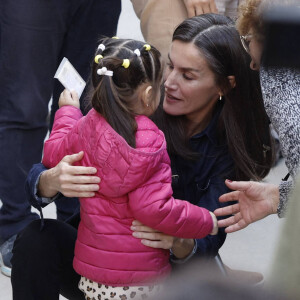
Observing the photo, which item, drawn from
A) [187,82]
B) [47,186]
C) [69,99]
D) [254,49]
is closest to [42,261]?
[47,186]

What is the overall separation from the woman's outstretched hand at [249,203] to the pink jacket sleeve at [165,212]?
0.31ft

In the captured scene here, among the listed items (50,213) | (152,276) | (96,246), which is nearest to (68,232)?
(96,246)

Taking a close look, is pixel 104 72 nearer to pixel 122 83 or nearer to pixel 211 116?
pixel 122 83

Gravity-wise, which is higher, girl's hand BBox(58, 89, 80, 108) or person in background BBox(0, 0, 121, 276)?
girl's hand BBox(58, 89, 80, 108)

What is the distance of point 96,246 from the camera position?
164 cm

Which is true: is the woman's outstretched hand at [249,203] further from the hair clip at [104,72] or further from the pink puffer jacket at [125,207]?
the hair clip at [104,72]

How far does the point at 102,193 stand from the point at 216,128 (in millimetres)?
466

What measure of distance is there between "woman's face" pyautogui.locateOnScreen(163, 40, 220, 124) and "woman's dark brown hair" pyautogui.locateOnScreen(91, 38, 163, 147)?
0.32m

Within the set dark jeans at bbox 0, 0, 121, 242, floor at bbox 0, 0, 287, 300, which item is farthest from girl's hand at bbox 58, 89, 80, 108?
floor at bbox 0, 0, 287, 300

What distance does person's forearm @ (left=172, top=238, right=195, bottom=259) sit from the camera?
1746 mm

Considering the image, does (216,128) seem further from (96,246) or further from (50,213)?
(50,213)

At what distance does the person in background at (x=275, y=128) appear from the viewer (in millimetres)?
1511

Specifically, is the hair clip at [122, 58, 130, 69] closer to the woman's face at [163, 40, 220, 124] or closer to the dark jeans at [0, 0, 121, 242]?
the woman's face at [163, 40, 220, 124]

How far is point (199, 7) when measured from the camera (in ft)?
7.30
